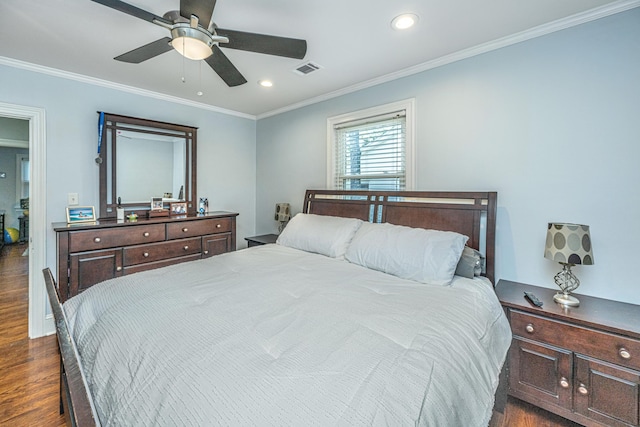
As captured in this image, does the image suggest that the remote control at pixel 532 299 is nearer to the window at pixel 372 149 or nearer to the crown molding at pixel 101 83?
the window at pixel 372 149

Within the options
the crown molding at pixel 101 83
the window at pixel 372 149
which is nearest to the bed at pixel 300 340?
the window at pixel 372 149

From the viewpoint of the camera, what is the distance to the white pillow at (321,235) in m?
2.50

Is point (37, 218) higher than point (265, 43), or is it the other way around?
point (265, 43)

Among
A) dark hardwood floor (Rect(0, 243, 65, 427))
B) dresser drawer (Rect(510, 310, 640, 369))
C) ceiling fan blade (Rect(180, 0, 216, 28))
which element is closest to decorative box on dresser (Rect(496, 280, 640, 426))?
dresser drawer (Rect(510, 310, 640, 369))

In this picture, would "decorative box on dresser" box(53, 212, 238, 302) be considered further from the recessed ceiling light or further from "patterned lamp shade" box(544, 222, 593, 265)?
"patterned lamp shade" box(544, 222, 593, 265)

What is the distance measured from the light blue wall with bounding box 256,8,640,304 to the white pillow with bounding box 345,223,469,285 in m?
0.60

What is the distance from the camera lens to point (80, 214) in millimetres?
2816

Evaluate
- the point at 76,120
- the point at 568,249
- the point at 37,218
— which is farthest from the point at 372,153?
the point at 37,218

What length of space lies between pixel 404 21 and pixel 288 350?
2143mm

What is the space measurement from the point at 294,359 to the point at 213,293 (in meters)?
0.78

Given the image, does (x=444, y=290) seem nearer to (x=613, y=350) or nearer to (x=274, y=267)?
(x=613, y=350)

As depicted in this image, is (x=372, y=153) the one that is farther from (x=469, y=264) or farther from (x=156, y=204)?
(x=156, y=204)

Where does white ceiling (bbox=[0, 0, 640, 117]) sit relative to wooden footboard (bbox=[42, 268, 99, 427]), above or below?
above

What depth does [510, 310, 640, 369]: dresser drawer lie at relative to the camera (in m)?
1.46
